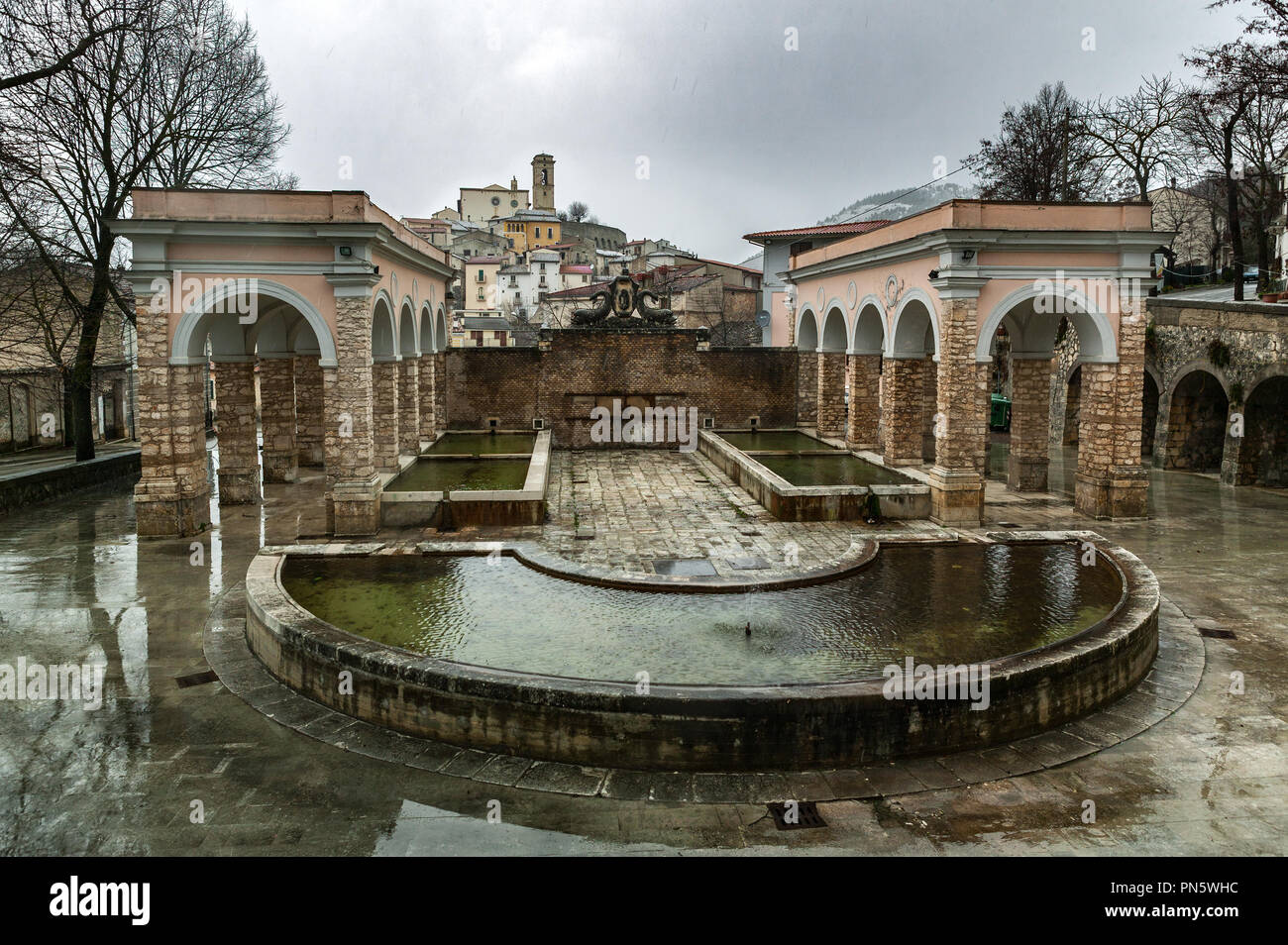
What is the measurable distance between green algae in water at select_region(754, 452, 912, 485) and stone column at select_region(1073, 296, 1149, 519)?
3414mm

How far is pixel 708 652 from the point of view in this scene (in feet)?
30.6

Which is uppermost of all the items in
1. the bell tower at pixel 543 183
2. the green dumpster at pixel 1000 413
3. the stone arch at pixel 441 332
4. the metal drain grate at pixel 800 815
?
the bell tower at pixel 543 183

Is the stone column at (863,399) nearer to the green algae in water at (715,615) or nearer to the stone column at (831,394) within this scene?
the stone column at (831,394)

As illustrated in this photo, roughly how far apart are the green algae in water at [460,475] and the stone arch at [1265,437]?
1601 cm

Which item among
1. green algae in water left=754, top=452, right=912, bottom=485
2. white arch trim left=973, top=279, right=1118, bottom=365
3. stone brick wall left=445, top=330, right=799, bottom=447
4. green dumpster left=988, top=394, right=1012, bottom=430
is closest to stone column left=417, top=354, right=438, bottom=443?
stone brick wall left=445, top=330, right=799, bottom=447

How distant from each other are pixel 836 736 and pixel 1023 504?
39.9ft

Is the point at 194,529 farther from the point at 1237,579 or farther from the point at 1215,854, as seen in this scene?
the point at 1237,579

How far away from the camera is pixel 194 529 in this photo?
16.0 m

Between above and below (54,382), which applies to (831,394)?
below

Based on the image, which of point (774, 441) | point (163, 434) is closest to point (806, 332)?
point (774, 441)

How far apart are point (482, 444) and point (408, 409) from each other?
302cm

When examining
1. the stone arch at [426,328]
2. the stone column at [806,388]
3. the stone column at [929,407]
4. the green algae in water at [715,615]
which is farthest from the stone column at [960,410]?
the stone arch at [426,328]

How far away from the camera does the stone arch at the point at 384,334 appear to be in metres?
17.4

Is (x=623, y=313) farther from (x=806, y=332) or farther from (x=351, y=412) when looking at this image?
(x=351, y=412)
